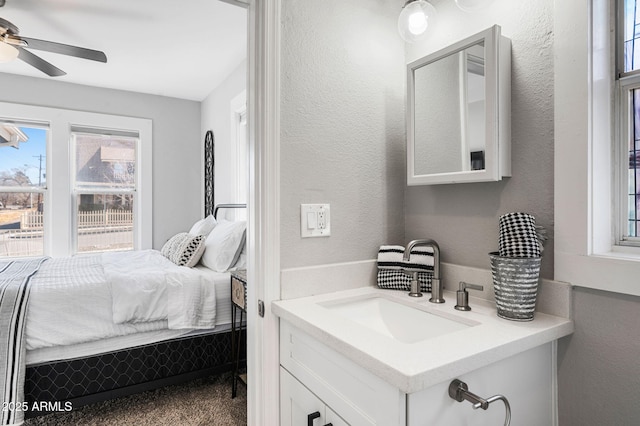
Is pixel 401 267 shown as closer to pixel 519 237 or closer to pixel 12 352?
pixel 519 237

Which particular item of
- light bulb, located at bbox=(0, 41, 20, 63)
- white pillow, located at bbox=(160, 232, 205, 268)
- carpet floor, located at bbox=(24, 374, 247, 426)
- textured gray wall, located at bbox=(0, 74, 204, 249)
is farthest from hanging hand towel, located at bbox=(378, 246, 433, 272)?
textured gray wall, located at bbox=(0, 74, 204, 249)

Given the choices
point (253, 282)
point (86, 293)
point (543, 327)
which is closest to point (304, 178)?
point (253, 282)

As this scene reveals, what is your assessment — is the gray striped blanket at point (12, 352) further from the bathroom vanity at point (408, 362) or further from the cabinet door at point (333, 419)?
the cabinet door at point (333, 419)

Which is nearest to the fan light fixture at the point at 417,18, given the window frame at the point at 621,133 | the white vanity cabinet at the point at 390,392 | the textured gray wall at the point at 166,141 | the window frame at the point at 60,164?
the window frame at the point at 621,133

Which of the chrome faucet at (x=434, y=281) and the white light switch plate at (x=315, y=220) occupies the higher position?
the white light switch plate at (x=315, y=220)

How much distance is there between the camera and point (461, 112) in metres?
1.23

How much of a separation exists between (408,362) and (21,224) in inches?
176

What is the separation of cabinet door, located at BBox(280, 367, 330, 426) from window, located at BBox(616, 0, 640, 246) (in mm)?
950

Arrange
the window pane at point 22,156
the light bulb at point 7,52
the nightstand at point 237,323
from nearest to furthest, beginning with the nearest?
the nightstand at point 237,323, the light bulb at point 7,52, the window pane at point 22,156

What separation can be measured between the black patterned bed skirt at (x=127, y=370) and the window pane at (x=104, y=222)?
8.16 feet

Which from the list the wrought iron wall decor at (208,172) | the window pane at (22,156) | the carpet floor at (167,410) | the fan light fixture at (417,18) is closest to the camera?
the fan light fixture at (417,18)

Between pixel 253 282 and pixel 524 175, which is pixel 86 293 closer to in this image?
pixel 253 282

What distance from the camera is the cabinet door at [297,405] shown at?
963mm

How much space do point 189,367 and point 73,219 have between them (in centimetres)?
270
